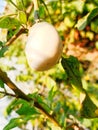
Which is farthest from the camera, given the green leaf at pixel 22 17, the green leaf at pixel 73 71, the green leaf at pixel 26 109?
the green leaf at pixel 26 109

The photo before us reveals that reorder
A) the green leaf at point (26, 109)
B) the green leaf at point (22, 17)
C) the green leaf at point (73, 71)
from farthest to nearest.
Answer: the green leaf at point (26, 109), the green leaf at point (73, 71), the green leaf at point (22, 17)

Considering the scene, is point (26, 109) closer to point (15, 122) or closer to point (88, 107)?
point (15, 122)

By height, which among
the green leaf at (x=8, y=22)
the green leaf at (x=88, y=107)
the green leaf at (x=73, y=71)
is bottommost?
the green leaf at (x=88, y=107)

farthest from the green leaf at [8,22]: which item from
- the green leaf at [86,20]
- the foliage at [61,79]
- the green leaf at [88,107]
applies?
the green leaf at [88,107]

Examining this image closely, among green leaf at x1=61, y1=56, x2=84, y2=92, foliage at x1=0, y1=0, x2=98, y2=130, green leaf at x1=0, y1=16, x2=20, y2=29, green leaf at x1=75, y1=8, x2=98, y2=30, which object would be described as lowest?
foliage at x1=0, y1=0, x2=98, y2=130

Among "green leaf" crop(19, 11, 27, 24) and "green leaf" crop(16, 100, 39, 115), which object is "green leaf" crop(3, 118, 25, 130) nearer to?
"green leaf" crop(16, 100, 39, 115)

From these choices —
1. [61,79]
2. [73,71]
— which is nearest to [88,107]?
[73,71]

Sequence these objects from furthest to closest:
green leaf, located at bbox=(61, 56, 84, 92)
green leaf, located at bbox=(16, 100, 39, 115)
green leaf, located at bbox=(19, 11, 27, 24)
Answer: green leaf, located at bbox=(16, 100, 39, 115), green leaf, located at bbox=(61, 56, 84, 92), green leaf, located at bbox=(19, 11, 27, 24)

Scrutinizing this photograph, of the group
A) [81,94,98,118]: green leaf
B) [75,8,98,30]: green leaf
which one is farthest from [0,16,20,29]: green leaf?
[81,94,98,118]: green leaf

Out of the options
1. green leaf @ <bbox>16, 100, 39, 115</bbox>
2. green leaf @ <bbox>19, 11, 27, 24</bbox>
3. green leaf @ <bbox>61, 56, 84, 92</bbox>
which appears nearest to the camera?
green leaf @ <bbox>19, 11, 27, 24</bbox>

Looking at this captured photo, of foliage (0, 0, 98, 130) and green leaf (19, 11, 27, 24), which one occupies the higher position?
green leaf (19, 11, 27, 24)

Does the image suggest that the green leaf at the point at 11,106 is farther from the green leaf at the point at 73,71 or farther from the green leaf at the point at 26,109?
the green leaf at the point at 73,71
